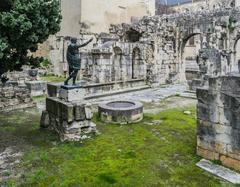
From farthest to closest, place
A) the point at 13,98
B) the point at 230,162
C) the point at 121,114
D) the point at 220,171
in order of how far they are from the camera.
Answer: the point at 13,98, the point at 121,114, the point at 230,162, the point at 220,171

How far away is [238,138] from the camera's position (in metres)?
5.09

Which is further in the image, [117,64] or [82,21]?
[82,21]

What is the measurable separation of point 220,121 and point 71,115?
3560 mm

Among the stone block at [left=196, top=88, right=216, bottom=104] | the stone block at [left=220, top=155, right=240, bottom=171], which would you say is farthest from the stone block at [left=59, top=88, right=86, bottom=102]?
the stone block at [left=220, top=155, right=240, bottom=171]

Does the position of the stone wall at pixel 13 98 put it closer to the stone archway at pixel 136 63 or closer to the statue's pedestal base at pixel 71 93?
the statue's pedestal base at pixel 71 93

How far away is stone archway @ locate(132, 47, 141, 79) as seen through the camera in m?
16.9

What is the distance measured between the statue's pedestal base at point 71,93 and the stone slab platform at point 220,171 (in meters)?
3.55

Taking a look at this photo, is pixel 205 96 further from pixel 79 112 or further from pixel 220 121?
pixel 79 112

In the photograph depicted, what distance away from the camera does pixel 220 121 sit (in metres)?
5.39

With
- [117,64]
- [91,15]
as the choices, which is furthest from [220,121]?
[91,15]

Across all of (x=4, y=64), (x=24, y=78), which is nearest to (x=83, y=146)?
(x=4, y=64)

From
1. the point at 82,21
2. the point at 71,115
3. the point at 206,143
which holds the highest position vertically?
the point at 82,21

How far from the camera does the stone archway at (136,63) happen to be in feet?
55.4

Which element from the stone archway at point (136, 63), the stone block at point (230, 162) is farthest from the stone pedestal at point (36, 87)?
the stone block at point (230, 162)
